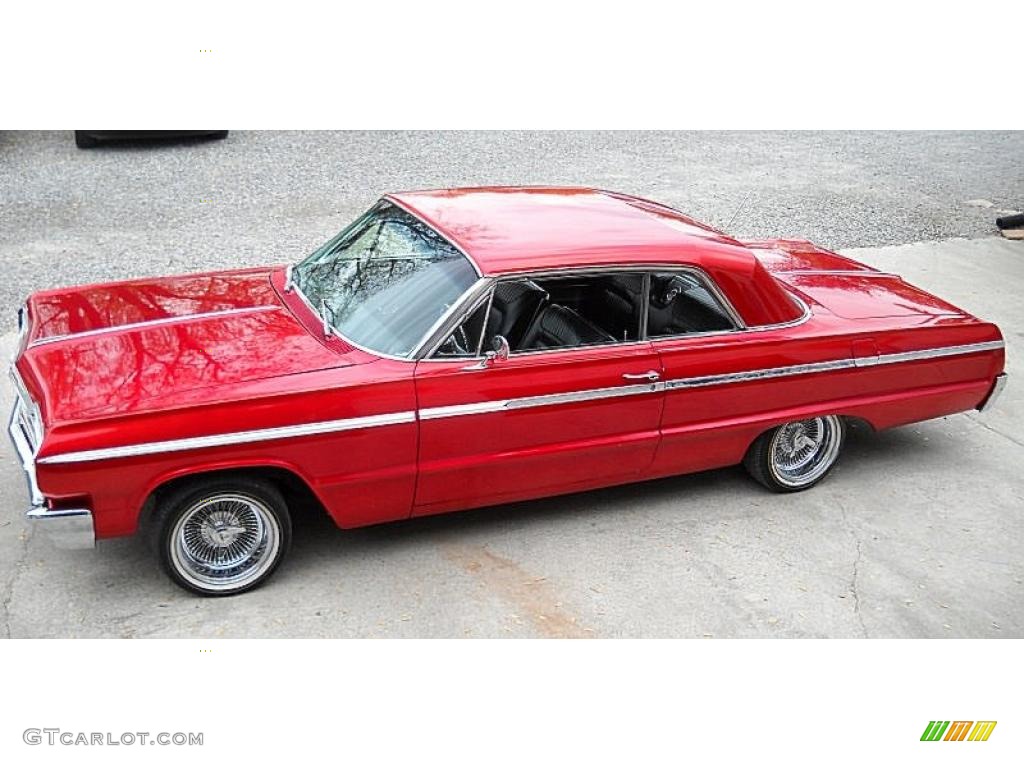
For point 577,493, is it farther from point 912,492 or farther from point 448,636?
point 912,492

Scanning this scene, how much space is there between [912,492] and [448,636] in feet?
9.61

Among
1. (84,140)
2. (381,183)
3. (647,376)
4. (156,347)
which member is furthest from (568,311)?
(84,140)

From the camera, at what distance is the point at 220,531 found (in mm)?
4406

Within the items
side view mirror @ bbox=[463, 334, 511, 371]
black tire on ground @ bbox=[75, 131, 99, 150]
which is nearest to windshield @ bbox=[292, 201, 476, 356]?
side view mirror @ bbox=[463, 334, 511, 371]

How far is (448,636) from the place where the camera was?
4.34 m

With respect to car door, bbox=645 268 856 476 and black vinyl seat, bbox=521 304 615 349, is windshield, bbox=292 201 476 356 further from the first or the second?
car door, bbox=645 268 856 476

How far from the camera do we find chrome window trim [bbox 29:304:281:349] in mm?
4637

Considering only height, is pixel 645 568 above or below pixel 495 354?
below

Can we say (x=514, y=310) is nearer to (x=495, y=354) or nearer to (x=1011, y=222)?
(x=495, y=354)

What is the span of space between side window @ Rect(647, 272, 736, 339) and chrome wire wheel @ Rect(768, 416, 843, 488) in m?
0.73

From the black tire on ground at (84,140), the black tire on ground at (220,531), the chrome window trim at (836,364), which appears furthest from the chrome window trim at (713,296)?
the black tire on ground at (84,140)

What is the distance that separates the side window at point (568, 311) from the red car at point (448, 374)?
0.04ft

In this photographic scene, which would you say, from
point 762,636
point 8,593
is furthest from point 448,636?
point 8,593

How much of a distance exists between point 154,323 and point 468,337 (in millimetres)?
1478
